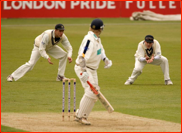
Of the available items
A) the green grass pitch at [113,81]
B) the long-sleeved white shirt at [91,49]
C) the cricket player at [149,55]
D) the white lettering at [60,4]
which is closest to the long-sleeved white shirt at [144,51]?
the cricket player at [149,55]

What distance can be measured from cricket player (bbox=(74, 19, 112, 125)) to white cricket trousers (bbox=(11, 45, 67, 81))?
5.64 m

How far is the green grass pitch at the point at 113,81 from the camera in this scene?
36.6 ft

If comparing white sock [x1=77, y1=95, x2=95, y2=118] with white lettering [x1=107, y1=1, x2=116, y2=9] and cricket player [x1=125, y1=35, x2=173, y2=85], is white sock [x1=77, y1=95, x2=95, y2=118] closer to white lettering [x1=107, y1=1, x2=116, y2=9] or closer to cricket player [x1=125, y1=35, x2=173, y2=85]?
cricket player [x1=125, y1=35, x2=173, y2=85]

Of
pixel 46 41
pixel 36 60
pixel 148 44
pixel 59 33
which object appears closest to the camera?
pixel 148 44

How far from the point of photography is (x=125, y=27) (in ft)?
108

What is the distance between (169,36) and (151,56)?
14214 millimetres

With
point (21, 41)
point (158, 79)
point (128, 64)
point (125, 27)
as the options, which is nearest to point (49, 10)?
point (125, 27)

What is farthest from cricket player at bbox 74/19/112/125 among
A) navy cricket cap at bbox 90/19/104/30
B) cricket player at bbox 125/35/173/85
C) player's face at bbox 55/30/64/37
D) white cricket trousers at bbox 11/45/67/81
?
white cricket trousers at bbox 11/45/67/81

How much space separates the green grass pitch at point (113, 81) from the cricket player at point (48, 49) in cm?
35

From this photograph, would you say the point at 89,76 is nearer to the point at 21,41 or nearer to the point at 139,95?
the point at 139,95

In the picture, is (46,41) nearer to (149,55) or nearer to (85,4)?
(149,55)

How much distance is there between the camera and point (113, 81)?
1516 centimetres

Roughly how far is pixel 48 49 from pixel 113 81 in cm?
236

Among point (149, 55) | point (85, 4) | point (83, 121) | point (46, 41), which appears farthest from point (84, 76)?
point (85, 4)
